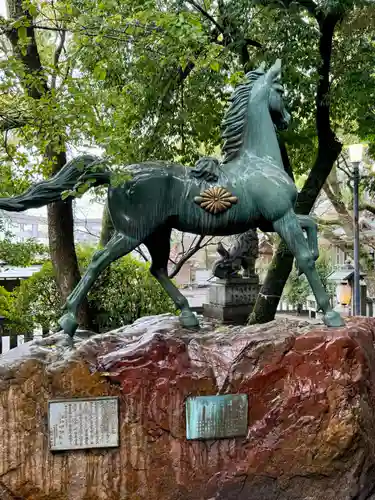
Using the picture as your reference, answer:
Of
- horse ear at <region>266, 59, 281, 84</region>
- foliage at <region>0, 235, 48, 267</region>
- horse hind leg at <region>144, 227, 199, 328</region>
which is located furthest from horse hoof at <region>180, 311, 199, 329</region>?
foliage at <region>0, 235, 48, 267</region>

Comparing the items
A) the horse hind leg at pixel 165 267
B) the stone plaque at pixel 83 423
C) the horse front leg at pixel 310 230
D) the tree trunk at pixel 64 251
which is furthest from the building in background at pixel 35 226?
the horse front leg at pixel 310 230

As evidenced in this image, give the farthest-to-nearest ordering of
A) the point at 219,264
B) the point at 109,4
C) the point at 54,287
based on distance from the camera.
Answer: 1. the point at 219,264
2. the point at 54,287
3. the point at 109,4

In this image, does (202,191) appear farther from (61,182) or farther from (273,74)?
(273,74)

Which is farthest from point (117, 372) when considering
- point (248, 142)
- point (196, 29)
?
point (196, 29)

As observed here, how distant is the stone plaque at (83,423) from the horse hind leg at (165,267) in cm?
98

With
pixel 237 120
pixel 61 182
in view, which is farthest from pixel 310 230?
pixel 61 182

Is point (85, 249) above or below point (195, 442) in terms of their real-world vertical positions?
above

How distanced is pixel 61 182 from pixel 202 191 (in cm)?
104

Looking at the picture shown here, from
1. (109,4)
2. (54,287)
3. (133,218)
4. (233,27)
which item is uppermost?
(233,27)

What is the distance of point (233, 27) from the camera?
6734 mm

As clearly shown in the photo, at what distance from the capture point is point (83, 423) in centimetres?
302

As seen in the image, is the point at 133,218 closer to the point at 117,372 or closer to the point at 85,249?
the point at 117,372

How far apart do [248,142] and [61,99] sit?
A: 1.72 m

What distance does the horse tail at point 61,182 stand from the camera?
132 inches
